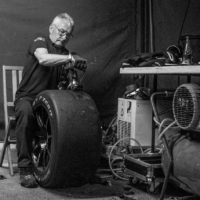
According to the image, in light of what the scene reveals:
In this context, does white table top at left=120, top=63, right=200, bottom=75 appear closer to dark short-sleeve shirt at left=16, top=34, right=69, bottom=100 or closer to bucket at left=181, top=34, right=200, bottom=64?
bucket at left=181, top=34, right=200, bottom=64

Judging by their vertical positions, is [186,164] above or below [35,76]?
below

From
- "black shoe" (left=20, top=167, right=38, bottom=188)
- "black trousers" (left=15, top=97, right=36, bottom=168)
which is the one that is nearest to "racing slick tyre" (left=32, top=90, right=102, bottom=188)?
"black shoe" (left=20, top=167, right=38, bottom=188)

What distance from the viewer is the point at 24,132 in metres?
2.91

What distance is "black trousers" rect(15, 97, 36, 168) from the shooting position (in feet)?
9.55

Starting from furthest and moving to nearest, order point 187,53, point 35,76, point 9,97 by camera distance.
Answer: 1. point 9,97
2. point 35,76
3. point 187,53

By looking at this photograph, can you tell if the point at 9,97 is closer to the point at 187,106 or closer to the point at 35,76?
the point at 35,76

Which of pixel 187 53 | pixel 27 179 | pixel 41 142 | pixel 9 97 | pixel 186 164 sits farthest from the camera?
pixel 9 97

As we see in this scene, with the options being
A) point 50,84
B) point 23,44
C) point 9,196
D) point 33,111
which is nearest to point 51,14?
point 23,44

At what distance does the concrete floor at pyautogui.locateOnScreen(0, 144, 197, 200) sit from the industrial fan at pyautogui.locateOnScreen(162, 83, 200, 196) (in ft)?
0.97

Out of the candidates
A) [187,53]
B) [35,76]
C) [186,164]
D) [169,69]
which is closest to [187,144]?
[186,164]

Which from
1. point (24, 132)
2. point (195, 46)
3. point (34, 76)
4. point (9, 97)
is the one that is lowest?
point (24, 132)

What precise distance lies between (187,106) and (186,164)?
13.5 inches

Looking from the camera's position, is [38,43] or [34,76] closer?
[38,43]

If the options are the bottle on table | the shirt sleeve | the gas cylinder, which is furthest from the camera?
the shirt sleeve
